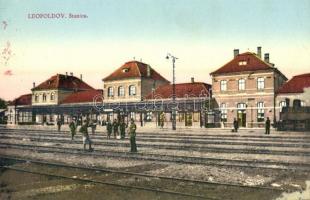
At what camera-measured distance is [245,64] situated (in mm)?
43031

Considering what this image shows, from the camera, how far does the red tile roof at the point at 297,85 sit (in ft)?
126

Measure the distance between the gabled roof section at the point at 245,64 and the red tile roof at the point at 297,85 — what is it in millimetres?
2617

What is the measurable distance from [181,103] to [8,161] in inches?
1123

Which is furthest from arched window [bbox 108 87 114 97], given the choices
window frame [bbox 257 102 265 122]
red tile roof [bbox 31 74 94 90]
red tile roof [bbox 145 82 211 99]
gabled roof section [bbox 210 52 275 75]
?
window frame [bbox 257 102 265 122]

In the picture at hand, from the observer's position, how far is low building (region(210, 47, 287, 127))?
133ft

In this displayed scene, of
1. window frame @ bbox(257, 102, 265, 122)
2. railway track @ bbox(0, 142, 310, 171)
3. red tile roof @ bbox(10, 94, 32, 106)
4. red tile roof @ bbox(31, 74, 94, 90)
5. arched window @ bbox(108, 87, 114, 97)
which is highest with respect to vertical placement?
red tile roof @ bbox(31, 74, 94, 90)

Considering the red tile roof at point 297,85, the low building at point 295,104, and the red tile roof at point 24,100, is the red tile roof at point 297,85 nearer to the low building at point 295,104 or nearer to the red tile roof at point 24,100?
the low building at point 295,104

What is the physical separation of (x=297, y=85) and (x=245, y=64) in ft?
21.2

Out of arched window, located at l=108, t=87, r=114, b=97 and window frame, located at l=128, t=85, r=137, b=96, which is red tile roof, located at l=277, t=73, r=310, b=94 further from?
arched window, located at l=108, t=87, r=114, b=97

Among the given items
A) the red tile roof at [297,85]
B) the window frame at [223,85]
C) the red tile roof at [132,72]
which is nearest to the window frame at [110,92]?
the red tile roof at [132,72]

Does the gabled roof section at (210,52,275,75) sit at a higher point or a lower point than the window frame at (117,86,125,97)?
higher

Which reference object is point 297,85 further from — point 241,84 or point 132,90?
point 132,90

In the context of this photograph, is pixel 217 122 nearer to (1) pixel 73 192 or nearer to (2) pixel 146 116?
(2) pixel 146 116

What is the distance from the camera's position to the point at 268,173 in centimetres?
1183
